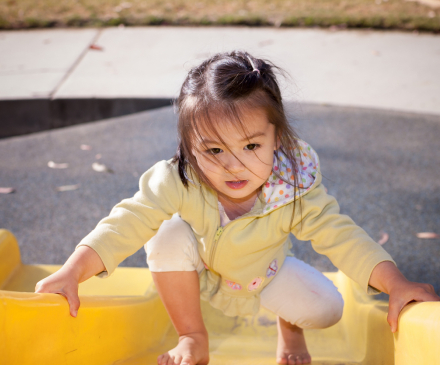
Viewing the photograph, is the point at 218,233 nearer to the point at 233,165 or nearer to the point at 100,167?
the point at 233,165

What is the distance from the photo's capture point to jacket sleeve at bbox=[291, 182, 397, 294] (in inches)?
45.3

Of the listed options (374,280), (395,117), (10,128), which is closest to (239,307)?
(374,280)

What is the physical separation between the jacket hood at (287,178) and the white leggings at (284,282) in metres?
0.23

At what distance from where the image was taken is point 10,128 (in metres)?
3.45

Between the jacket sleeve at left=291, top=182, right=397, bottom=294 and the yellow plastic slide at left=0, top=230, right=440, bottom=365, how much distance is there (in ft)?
0.49

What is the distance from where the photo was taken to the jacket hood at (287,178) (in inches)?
51.1

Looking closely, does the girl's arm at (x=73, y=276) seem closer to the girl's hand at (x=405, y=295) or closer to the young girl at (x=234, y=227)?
the young girl at (x=234, y=227)

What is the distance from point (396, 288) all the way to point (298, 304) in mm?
344

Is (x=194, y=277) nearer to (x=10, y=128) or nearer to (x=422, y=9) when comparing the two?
(x=10, y=128)

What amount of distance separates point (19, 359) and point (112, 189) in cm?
156

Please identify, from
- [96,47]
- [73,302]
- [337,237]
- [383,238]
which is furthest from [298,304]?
[96,47]

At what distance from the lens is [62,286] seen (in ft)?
3.61

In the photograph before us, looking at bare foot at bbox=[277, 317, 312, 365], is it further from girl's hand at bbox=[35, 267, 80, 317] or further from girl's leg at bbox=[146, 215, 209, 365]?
girl's hand at bbox=[35, 267, 80, 317]

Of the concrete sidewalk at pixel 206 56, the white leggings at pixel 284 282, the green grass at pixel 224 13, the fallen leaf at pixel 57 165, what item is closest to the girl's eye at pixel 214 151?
the white leggings at pixel 284 282
